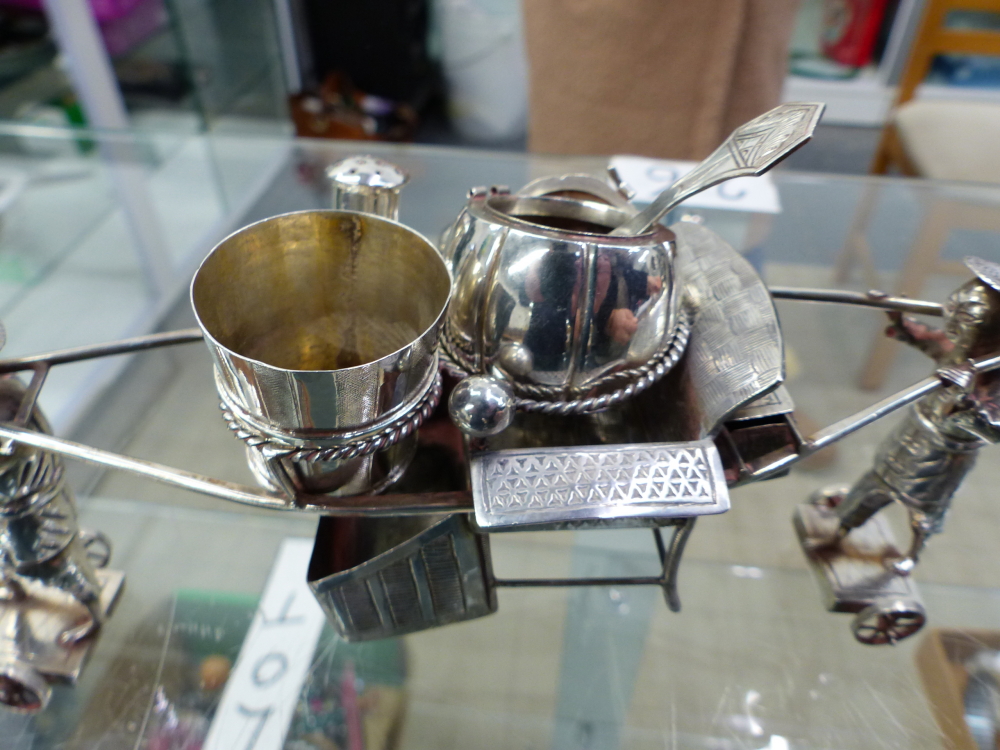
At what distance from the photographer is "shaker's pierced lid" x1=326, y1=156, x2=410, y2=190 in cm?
51

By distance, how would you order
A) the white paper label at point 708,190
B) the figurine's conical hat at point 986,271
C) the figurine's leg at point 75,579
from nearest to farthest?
the figurine's conical hat at point 986,271, the figurine's leg at point 75,579, the white paper label at point 708,190

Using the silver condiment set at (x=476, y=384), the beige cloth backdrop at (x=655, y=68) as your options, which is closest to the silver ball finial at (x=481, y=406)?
the silver condiment set at (x=476, y=384)

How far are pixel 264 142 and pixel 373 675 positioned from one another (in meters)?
1.13

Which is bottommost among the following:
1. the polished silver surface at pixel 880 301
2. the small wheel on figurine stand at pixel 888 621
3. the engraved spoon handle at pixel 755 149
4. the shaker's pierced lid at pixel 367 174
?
the small wheel on figurine stand at pixel 888 621

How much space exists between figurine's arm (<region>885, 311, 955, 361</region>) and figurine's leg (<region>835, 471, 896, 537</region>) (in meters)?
0.12

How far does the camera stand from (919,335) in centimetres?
57

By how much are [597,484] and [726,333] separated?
0.49 ft

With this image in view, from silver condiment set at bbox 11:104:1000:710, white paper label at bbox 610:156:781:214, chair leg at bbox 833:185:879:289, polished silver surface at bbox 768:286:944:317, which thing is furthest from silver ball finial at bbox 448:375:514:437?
chair leg at bbox 833:185:879:289

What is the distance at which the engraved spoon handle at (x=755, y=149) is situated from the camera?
0.38 m

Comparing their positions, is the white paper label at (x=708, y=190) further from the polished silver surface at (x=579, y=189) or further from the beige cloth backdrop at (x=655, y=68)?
the polished silver surface at (x=579, y=189)

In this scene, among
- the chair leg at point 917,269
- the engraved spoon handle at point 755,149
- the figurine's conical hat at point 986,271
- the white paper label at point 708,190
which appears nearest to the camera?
the engraved spoon handle at point 755,149

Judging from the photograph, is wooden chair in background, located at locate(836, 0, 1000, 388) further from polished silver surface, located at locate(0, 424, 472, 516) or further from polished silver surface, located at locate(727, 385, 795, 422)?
polished silver surface, located at locate(0, 424, 472, 516)

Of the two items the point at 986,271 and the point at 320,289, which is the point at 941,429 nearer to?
the point at 986,271

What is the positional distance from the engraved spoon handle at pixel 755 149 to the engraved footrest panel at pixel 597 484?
0.52ft
